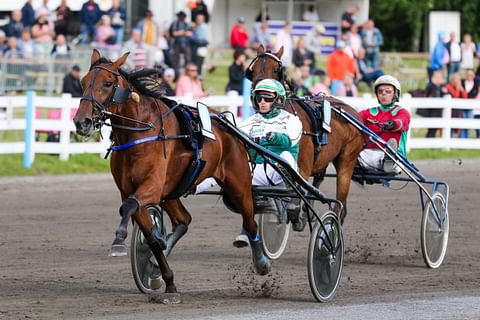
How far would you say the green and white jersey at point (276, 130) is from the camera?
370 inches

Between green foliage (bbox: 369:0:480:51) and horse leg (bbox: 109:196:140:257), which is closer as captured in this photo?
horse leg (bbox: 109:196:140:257)

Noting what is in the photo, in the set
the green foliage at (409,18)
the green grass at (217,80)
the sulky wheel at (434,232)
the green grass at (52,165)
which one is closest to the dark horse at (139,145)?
the sulky wheel at (434,232)

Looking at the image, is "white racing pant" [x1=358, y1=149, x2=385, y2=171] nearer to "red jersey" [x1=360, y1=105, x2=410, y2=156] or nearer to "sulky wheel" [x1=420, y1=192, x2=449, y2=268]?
"red jersey" [x1=360, y1=105, x2=410, y2=156]

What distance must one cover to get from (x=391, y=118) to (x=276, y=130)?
2043 mm

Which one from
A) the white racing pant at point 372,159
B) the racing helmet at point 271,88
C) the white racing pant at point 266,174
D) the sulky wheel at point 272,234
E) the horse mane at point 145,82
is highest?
the horse mane at point 145,82

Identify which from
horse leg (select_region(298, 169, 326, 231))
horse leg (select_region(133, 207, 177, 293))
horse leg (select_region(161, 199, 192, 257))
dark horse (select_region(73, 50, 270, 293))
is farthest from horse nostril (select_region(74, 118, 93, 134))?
horse leg (select_region(298, 169, 326, 231))

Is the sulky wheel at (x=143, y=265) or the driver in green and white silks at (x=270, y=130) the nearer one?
the sulky wheel at (x=143, y=265)

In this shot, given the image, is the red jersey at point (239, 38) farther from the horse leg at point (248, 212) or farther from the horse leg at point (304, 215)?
the horse leg at point (248, 212)

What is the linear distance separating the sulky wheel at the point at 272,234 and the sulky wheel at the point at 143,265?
197cm

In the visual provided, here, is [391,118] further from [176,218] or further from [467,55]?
[467,55]

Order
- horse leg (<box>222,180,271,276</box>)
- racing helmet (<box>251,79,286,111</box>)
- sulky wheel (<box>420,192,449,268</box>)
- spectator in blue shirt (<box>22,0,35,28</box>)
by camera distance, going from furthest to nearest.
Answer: spectator in blue shirt (<box>22,0,35,28</box>)
sulky wheel (<box>420,192,449,268</box>)
racing helmet (<box>251,79,286,111</box>)
horse leg (<box>222,180,271,276</box>)

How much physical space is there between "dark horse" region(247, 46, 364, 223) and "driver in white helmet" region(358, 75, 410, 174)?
12 cm

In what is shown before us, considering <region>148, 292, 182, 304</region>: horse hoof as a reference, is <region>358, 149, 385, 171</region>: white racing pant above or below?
above

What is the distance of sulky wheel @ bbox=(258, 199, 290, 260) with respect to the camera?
10.7m
